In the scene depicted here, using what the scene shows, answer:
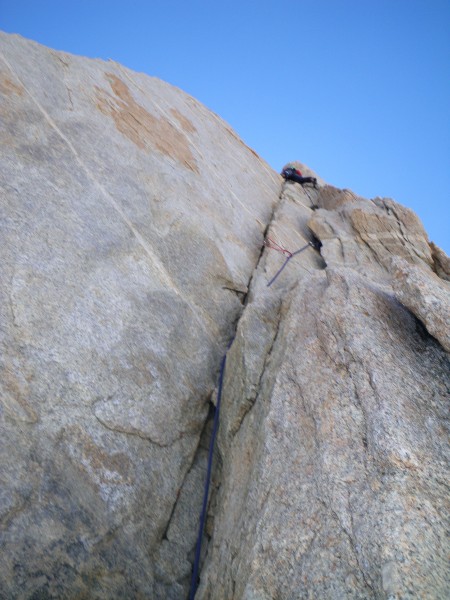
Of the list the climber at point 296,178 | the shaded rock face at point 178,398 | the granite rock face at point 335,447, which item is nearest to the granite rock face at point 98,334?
the shaded rock face at point 178,398

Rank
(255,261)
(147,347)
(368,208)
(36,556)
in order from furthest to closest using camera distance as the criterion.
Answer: (368,208)
(255,261)
(147,347)
(36,556)

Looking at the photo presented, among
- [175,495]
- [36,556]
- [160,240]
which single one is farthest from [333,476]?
[160,240]

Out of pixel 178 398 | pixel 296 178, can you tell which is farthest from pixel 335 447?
pixel 296 178

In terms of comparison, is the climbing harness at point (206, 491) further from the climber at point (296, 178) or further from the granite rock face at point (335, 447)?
the climber at point (296, 178)

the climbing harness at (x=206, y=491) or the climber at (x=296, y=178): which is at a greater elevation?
the climber at (x=296, y=178)

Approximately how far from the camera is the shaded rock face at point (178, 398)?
117 inches

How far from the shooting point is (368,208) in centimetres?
1085

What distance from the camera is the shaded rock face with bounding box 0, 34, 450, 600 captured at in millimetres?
2984

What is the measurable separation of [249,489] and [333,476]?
100 cm

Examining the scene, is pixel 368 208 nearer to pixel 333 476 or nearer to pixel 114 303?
pixel 114 303

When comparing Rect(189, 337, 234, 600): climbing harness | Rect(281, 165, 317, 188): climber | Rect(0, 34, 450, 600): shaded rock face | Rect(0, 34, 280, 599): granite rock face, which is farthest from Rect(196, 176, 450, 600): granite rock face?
Rect(281, 165, 317, 188): climber

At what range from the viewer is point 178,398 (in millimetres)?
5160

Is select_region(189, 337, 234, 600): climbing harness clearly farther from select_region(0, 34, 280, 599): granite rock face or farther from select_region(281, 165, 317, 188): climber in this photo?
select_region(281, 165, 317, 188): climber

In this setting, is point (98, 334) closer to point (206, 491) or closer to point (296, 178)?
point (206, 491)
